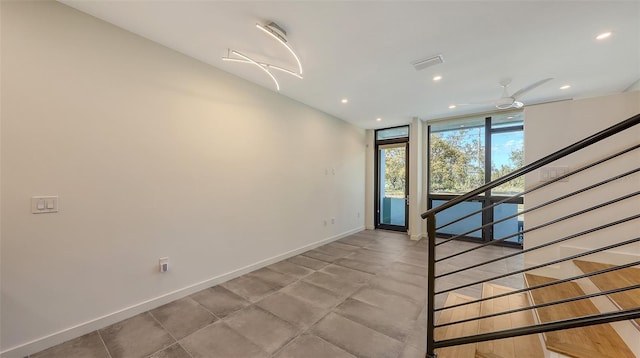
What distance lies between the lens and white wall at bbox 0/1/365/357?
6.37 feet

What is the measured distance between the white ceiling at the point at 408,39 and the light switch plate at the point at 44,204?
5.64 feet

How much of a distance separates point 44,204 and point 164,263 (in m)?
1.16

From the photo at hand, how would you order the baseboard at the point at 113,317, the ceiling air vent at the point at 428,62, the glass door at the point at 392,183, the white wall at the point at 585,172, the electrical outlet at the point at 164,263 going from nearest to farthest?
1. the baseboard at the point at 113,317
2. the white wall at the point at 585,172
3. the electrical outlet at the point at 164,263
4. the ceiling air vent at the point at 428,62
5. the glass door at the point at 392,183

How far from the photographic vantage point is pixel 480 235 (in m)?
5.39

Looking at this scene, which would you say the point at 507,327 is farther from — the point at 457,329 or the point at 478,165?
the point at 478,165

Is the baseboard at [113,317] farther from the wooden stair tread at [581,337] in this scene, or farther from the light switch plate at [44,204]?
the wooden stair tread at [581,337]

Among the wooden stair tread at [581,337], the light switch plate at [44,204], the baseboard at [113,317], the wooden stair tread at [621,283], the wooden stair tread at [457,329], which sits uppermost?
the light switch plate at [44,204]

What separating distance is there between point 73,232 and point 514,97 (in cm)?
535

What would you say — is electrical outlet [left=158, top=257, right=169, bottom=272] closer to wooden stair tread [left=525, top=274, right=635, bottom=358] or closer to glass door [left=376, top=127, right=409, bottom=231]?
wooden stair tread [left=525, top=274, right=635, bottom=358]

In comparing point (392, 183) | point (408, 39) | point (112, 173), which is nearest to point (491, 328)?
point (408, 39)

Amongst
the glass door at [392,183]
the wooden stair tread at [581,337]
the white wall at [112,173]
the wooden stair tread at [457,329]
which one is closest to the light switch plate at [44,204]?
the white wall at [112,173]

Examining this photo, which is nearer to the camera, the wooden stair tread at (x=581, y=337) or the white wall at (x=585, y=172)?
the wooden stair tread at (x=581, y=337)

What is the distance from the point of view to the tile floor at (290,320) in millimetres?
2023

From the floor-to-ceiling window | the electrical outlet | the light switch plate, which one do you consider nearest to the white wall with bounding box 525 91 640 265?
the floor-to-ceiling window
